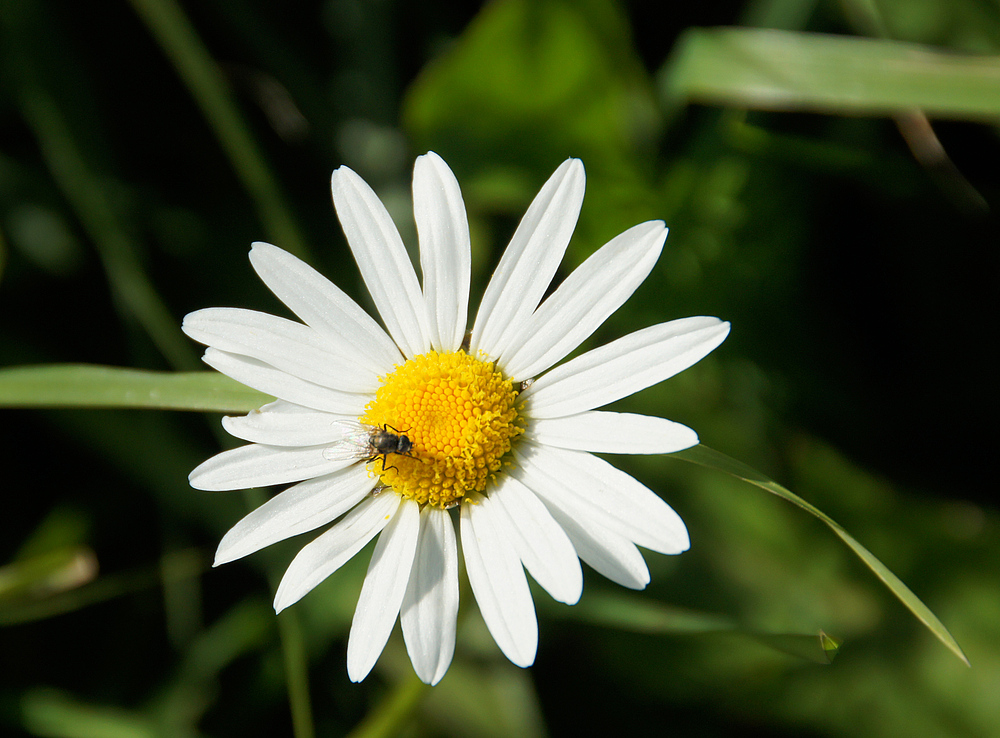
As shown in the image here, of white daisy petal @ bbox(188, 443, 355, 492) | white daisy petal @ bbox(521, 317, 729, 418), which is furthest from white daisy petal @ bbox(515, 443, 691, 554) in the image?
white daisy petal @ bbox(188, 443, 355, 492)

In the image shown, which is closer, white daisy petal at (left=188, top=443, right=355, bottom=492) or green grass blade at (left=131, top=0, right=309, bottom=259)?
white daisy petal at (left=188, top=443, right=355, bottom=492)

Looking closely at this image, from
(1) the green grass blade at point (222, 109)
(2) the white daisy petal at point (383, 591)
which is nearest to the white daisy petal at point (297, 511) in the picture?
(2) the white daisy petal at point (383, 591)

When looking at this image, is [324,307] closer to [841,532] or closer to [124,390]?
[124,390]

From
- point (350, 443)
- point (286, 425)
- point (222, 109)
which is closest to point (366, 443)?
point (350, 443)

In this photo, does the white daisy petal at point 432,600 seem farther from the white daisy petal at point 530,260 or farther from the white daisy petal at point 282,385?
the white daisy petal at point 530,260

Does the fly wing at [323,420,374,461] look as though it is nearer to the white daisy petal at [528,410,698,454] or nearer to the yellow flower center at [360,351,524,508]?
the yellow flower center at [360,351,524,508]

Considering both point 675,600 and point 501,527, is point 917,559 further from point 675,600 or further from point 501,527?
point 501,527
